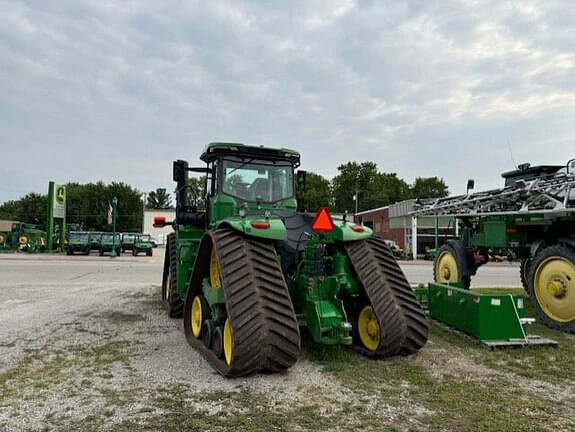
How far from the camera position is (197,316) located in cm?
645

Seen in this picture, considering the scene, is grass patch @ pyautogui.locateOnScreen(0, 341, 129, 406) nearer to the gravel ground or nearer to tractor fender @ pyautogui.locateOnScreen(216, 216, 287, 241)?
the gravel ground

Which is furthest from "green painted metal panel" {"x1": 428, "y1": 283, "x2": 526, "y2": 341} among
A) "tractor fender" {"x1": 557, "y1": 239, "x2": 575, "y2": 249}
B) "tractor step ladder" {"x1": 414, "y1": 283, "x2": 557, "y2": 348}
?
"tractor fender" {"x1": 557, "y1": 239, "x2": 575, "y2": 249}

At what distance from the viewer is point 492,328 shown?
20.8 feet

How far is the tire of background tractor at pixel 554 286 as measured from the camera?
731 centimetres

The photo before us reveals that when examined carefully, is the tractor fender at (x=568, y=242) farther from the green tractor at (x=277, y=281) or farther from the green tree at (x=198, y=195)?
the green tree at (x=198, y=195)

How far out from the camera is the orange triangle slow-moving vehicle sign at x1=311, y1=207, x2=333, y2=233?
5.34 metres

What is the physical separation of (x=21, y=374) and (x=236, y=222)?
2.83m

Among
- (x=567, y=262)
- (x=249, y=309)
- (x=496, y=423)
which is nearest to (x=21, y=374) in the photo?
(x=249, y=309)

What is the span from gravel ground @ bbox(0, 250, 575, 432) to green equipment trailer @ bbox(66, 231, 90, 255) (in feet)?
99.1

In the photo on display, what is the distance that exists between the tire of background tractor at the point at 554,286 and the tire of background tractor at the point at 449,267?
2.14m

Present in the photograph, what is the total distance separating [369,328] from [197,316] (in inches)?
93.3

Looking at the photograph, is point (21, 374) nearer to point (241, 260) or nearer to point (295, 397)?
point (241, 260)

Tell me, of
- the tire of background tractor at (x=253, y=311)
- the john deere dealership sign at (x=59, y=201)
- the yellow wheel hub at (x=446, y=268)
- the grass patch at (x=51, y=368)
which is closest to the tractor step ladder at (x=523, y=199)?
the yellow wheel hub at (x=446, y=268)

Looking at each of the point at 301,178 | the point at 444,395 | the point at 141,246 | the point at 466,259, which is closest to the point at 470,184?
the point at 466,259
